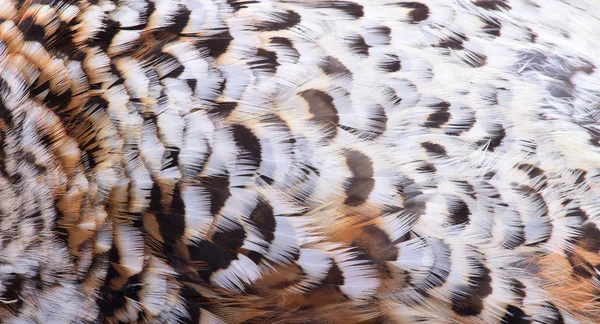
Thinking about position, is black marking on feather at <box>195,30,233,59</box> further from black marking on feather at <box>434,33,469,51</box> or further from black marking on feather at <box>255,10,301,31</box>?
black marking on feather at <box>434,33,469,51</box>

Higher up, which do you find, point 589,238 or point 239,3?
point 239,3

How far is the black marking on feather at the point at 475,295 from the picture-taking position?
1325 millimetres

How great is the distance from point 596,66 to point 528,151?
331 mm

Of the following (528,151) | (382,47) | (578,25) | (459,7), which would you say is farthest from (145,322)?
(578,25)

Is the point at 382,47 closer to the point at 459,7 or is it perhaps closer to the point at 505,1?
the point at 459,7

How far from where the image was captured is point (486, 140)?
1373 mm

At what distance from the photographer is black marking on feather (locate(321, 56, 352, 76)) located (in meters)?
1.39

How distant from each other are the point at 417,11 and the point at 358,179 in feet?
1.43

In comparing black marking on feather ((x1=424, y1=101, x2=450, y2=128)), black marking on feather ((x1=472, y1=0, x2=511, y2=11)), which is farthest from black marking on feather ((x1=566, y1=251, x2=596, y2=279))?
black marking on feather ((x1=472, y1=0, x2=511, y2=11))

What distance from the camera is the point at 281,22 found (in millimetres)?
1436

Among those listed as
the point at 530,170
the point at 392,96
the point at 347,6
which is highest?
the point at 347,6

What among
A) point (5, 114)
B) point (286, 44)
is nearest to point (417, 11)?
point (286, 44)

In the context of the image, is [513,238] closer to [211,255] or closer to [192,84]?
[211,255]

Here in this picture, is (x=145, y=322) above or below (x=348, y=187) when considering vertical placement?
below
